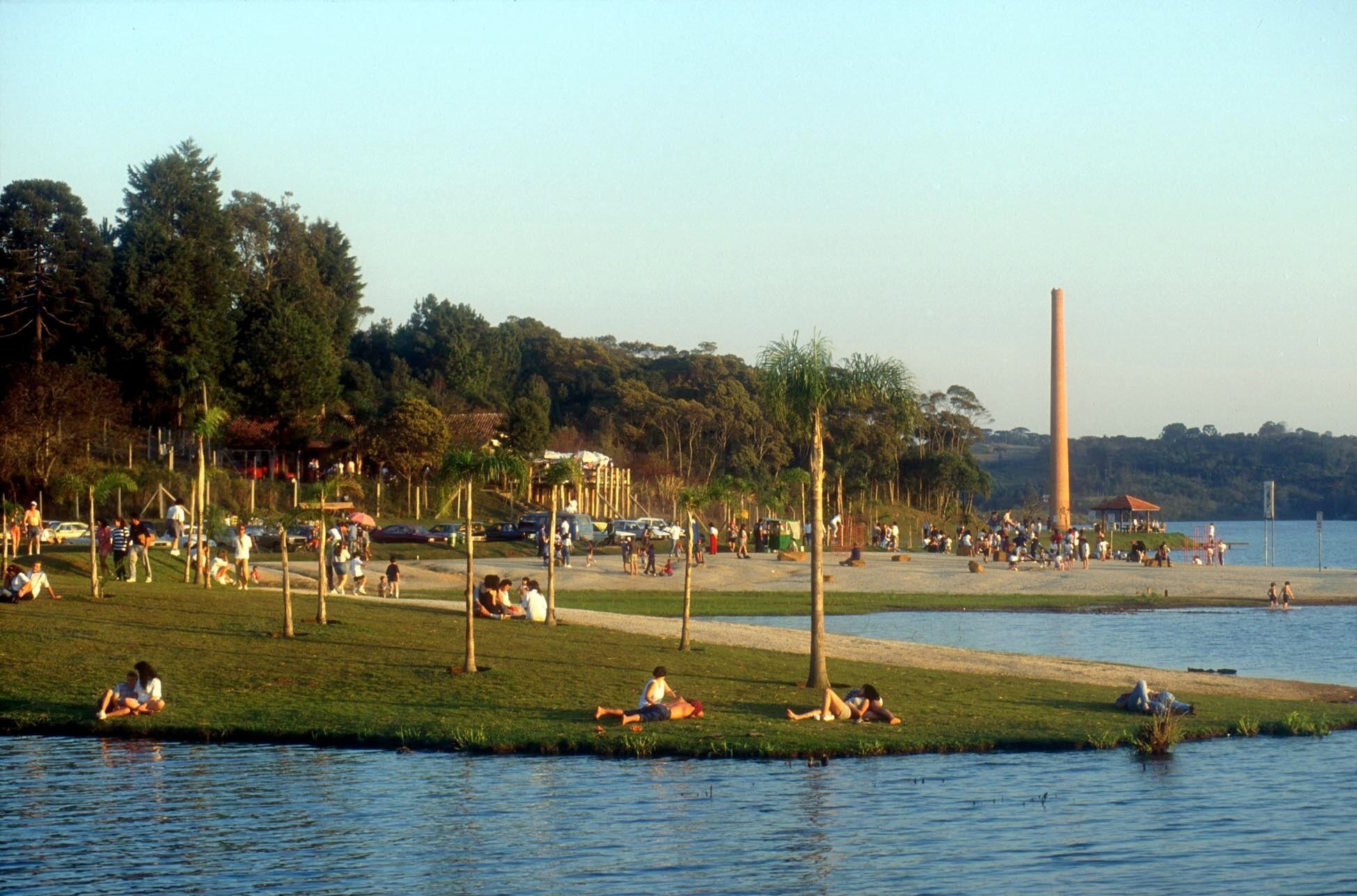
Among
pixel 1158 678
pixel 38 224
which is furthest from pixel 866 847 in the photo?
pixel 38 224

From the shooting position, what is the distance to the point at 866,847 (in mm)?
13422

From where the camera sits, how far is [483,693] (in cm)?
2094

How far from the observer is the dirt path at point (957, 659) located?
81.3 ft

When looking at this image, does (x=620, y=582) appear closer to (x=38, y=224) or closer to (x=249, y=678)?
(x=249, y=678)

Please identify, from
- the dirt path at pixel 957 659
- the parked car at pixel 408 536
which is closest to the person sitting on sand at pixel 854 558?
the parked car at pixel 408 536

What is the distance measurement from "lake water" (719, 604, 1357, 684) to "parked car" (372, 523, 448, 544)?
79.9 ft

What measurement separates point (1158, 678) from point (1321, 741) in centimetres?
624

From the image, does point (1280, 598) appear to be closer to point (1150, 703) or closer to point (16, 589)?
point (1150, 703)

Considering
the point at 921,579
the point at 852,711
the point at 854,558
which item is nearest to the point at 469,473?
the point at 852,711

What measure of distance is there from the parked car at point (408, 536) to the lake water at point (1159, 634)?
2435cm

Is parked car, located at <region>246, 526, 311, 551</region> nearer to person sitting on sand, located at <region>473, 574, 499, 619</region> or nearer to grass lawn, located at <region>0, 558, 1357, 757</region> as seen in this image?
person sitting on sand, located at <region>473, 574, 499, 619</region>

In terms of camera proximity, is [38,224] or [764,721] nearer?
[764,721]

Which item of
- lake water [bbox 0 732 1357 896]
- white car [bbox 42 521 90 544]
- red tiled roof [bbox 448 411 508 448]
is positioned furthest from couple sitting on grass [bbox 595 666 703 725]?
red tiled roof [bbox 448 411 508 448]

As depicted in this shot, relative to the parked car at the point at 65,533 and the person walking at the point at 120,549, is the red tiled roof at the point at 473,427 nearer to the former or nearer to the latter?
the parked car at the point at 65,533
